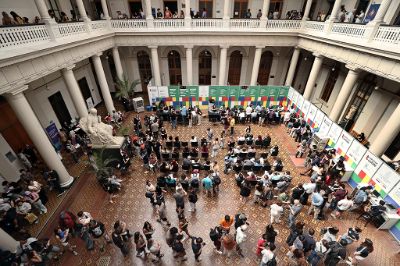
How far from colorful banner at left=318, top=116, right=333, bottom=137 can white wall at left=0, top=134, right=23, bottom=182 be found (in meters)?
16.7

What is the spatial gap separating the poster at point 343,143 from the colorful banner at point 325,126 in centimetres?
105

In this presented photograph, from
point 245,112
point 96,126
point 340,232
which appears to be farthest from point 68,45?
point 340,232

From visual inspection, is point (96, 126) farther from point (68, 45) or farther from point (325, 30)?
point (325, 30)

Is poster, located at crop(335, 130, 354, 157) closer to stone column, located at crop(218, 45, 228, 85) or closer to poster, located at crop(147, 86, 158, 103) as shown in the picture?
stone column, located at crop(218, 45, 228, 85)

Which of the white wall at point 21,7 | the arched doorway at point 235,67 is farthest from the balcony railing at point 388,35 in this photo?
the white wall at point 21,7

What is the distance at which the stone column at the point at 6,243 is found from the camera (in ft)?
22.5

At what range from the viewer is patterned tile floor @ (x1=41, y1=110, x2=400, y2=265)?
288 inches

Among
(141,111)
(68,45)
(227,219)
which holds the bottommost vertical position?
(141,111)

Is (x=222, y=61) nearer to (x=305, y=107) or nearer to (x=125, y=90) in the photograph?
(x=305, y=107)

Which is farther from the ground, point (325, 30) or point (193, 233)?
point (325, 30)

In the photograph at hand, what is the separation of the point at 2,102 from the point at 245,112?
46.6 feet

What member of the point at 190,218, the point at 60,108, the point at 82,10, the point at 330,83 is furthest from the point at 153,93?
the point at 330,83

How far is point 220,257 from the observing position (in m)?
7.36

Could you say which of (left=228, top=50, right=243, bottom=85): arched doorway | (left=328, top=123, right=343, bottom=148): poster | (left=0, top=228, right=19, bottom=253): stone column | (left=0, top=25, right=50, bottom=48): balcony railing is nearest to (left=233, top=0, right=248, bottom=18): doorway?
(left=228, top=50, right=243, bottom=85): arched doorway
